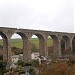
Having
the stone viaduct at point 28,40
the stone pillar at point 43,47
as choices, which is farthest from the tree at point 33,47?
the stone pillar at point 43,47

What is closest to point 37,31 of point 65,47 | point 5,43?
point 5,43

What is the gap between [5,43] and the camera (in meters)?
53.8

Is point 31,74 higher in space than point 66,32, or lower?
lower

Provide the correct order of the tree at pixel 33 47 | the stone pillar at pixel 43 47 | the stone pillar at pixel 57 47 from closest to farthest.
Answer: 1. the stone pillar at pixel 43 47
2. the stone pillar at pixel 57 47
3. the tree at pixel 33 47

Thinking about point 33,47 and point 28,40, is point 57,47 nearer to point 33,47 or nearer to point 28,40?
point 28,40

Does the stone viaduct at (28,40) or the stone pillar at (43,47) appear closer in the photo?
the stone viaduct at (28,40)

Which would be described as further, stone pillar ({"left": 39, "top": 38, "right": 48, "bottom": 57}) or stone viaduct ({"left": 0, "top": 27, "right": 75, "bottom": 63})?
stone pillar ({"left": 39, "top": 38, "right": 48, "bottom": 57})

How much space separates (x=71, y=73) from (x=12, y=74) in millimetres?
11657

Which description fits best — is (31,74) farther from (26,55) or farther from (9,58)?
(26,55)

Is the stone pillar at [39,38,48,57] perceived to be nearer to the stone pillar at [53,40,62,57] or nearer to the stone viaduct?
the stone viaduct

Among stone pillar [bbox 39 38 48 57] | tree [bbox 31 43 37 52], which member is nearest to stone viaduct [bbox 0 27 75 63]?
stone pillar [bbox 39 38 48 57]

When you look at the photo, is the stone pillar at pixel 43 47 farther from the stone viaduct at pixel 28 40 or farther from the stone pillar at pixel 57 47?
the stone pillar at pixel 57 47

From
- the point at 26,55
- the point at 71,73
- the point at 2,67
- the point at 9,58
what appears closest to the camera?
the point at 71,73

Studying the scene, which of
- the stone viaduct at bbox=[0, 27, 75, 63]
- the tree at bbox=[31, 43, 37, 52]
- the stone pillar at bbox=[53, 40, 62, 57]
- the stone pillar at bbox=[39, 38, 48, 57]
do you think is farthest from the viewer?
the tree at bbox=[31, 43, 37, 52]
